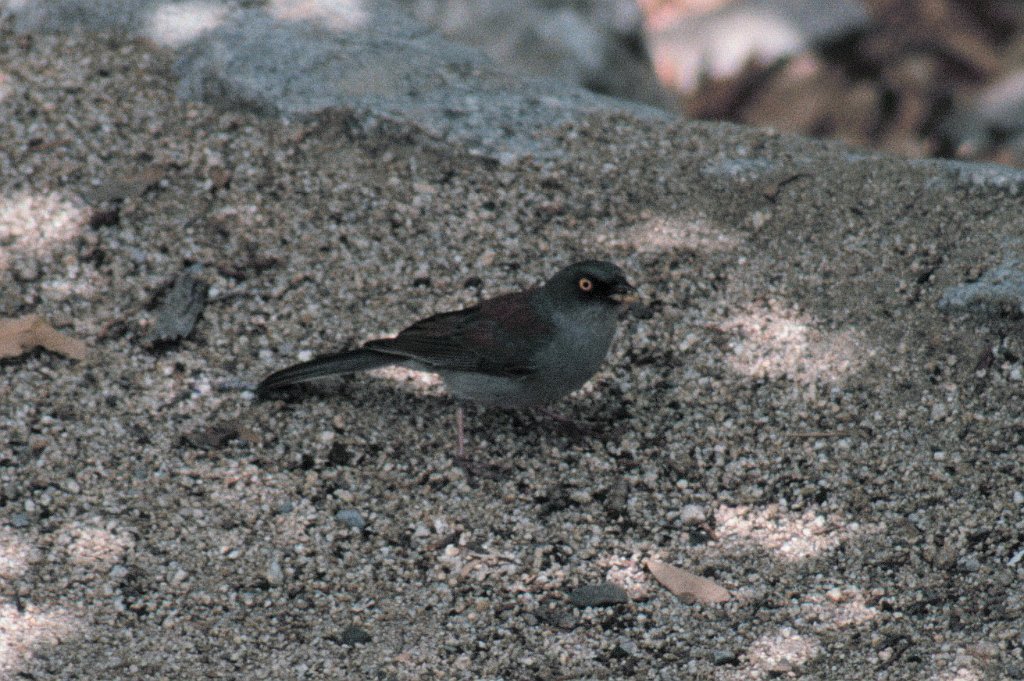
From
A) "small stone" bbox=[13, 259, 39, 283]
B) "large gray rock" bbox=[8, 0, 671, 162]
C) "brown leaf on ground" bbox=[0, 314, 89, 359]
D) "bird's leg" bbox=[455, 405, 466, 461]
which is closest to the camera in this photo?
"bird's leg" bbox=[455, 405, 466, 461]

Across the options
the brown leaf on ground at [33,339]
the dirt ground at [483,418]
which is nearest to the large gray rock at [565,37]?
the dirt ground at [483,418]

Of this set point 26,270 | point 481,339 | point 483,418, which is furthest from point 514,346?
point 26,270

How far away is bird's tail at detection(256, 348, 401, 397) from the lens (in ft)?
16.4

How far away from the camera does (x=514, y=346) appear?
16.0ft

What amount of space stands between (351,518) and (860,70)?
7.57 meters

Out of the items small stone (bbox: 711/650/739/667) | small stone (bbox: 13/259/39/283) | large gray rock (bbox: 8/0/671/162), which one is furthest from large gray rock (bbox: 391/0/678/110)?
small stone (bbox: 711/650/739/667)

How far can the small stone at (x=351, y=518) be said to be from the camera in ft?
15.2

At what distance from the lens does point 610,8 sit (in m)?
8.33

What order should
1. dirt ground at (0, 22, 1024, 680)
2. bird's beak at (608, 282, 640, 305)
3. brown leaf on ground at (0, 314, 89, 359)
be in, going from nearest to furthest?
dirt ground at (0, 22, 1024, 680)
bird's beak at (608, 282, 640, 305)
brown leaf on ground at (0, 314, 89, 359)

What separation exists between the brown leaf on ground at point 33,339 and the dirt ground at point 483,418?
5 cm

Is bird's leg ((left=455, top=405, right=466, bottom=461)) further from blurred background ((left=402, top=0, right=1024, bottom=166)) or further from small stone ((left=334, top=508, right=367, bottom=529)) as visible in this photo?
blurred background ((left=402, top=0, right=1024, bottom=166))

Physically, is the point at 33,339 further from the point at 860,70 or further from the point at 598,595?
Answer: the point at 860,70

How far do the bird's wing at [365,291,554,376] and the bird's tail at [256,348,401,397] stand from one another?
42 mm

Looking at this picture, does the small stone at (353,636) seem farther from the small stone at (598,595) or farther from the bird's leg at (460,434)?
the bird's leg at (460,434)
